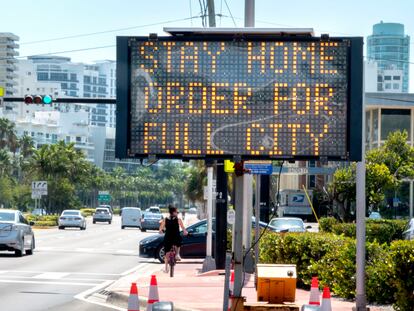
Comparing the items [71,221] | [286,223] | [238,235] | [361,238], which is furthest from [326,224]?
[71,221]

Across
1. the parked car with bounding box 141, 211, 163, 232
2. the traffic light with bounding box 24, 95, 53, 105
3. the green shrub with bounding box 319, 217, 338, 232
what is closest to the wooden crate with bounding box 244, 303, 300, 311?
the traffic light with bounding box 24, 95, 53, 105

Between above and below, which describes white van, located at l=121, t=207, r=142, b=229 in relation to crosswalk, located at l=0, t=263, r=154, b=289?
below

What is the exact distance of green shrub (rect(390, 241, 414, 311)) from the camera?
14203 millimetres

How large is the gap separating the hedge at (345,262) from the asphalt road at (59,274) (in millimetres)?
4189

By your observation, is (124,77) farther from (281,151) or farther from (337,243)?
(337,243)

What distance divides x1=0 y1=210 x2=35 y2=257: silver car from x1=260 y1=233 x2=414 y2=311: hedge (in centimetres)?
1066

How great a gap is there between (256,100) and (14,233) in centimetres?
2184

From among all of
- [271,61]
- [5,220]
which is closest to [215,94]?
[271,61]

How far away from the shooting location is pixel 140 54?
11812 mm

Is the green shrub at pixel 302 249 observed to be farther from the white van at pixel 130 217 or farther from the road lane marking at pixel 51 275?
the white van at pixel 130 217

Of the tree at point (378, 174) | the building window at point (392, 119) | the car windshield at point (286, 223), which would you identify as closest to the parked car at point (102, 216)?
the building window at point (392, 119)

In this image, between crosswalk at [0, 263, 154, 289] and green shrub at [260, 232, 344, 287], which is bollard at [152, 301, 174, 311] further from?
crosswalk at [0, 263, 154, 289]

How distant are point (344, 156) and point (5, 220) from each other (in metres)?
22.4

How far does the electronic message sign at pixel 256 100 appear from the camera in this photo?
11.6 m
